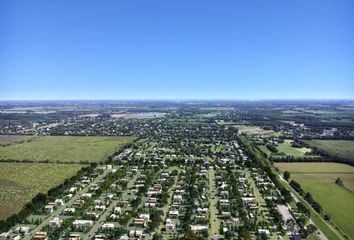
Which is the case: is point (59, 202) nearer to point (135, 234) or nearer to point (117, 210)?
point (117, 210)

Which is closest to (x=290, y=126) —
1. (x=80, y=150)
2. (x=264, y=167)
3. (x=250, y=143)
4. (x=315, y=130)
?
(x=315, y=130)

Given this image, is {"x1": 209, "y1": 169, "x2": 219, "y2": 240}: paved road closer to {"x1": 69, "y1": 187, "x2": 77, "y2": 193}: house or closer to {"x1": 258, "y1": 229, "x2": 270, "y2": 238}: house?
{"x1": 258, "y1": 229, "x2": 270, "y2": 238}: house

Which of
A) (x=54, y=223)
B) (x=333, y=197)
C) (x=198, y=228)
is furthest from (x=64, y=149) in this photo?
(x=333, y=197)

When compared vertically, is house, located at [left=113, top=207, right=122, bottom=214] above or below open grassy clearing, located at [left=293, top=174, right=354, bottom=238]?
above

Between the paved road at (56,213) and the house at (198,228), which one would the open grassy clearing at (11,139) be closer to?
the paved road at (56,213)

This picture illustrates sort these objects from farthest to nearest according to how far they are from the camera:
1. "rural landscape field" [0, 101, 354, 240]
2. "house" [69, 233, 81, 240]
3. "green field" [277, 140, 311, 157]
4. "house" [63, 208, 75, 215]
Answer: "green field" [277, 140, 311, 157] < "house" [63, 208, 75, 215] < "rural landscape field" [0, 101, 354, 240] < "house" [69, 233, 81, 240]

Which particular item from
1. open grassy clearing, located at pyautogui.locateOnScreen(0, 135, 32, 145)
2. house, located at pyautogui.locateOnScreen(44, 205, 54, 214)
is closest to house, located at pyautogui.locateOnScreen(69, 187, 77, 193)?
house, located at pyautogui.locateOnScreen(44, 205, 54, 214)
